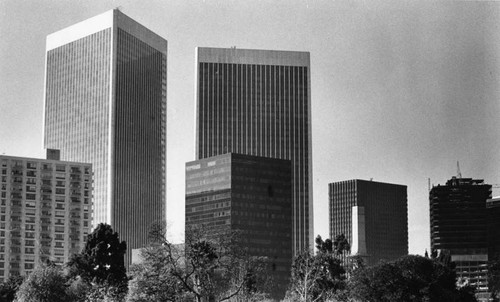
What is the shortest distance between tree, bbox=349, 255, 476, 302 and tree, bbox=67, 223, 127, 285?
36758 millimetres

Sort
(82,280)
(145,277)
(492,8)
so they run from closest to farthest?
(145,277)
(492,8)
(82,280)

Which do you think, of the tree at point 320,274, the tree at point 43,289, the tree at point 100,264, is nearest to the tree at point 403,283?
the tree at point 320,274

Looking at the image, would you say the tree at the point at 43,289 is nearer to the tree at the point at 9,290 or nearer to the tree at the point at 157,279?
the tree at the point at 9,290

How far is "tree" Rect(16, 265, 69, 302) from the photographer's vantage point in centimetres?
11719

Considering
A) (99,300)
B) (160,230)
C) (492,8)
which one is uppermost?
(492,8)

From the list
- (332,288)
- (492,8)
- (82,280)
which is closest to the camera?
(492,8)

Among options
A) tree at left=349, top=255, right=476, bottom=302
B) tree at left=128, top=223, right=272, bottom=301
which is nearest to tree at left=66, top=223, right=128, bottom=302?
tree at left=349, top=255, right=476, bottom=302

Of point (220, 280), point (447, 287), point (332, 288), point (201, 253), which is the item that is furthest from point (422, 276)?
point (201, 253)

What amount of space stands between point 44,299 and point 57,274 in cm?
544

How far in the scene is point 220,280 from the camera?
96.0 m

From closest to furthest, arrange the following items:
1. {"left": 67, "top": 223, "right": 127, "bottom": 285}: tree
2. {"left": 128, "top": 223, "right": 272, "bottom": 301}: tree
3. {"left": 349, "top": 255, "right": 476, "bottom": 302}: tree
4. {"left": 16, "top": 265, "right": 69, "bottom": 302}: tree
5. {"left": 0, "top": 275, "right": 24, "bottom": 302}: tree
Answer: {"left": 128, "top": 223, "right": 272, "bottom": 301}: tree
{"left": 16, "top": 265, "right": 69, "bottom": 302}: tree
{"left": 349, "top": 255, "right": 476, "bottom": 302}: tree
{"left": 67, "top": 223, "right": 127, "bottom": 285}: tree
{"left": 0, "top": 275, "right": 24, "bottom": 302}: tree

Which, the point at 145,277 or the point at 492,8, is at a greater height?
the point at 492,8

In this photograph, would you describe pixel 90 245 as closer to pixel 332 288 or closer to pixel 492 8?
pixel 332 288

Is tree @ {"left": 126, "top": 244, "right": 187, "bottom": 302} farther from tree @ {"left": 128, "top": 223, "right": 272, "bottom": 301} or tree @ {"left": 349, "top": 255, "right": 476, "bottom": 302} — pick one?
tree @ {"left": 349, "top": 255, "right": 476, "bottom": 302}
